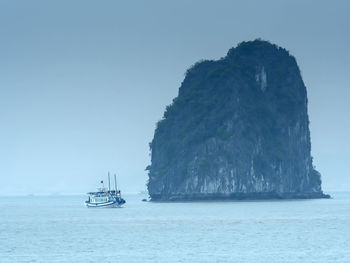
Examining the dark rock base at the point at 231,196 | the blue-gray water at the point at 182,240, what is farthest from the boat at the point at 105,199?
the blue-gray water at the point at 182,240

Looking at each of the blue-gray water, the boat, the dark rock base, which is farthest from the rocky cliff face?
the blue-gray water

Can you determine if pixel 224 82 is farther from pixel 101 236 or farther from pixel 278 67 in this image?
pixel 101 236

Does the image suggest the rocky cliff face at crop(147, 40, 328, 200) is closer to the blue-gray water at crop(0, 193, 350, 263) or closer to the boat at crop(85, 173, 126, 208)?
the boat at crop(85, 173, 126, 208)

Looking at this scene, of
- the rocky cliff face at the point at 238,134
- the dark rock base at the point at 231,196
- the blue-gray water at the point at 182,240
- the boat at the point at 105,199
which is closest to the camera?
the blue-gray water at the point at 182,240

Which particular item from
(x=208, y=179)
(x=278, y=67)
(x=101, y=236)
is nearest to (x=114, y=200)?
(x=208, y=179)

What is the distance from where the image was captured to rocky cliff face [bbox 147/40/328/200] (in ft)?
582

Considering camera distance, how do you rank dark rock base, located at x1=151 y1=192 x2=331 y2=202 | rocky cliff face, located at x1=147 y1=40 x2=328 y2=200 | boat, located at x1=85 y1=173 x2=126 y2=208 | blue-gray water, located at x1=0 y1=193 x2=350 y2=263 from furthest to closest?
rocky cliff face, located at x1=147 y1=40 x2=328 y2=200, dark rock base, located at x1=151 y1=192 x2=331 y2=202, boat, located at x1=85 y1=173 x2=126 y2=208, blue-gray water, located at x1=0 y1=193 x2=350 y2=263

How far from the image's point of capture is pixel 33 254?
6688 centimetres

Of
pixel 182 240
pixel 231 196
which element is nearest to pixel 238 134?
pixel 231 196

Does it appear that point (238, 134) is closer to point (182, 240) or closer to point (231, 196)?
point (231, 196)

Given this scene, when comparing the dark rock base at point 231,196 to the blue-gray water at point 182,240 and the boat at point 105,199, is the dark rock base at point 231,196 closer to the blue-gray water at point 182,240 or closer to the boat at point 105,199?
the boat at point 105,199

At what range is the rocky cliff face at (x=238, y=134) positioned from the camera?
17750 cm

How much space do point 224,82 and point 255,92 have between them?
7.15 meters

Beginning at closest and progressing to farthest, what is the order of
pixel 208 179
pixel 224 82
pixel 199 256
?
pixel 199 256
pixel 208 179
pixel 224 82
